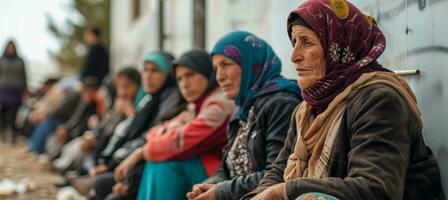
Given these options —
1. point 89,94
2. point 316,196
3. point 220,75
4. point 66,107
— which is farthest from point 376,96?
point 66,107

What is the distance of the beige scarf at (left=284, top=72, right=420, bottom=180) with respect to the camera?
106 inches

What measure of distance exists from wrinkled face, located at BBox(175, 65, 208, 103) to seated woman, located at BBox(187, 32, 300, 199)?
74 cm

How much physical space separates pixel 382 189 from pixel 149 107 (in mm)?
3759

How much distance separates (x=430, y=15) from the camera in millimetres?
3025

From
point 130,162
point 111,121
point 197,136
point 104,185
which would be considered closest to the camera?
point 197,136

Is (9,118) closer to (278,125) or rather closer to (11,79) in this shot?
(11,79)

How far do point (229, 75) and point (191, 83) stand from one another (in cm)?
90

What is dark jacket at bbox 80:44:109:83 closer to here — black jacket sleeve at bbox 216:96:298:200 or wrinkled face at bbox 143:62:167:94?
wrinkled face at bbox 143:62:167:94

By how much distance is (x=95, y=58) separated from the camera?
12.0 meters

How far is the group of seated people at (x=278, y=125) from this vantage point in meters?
2.55

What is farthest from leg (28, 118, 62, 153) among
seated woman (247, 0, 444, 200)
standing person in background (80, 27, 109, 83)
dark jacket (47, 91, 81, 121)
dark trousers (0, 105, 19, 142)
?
seated woman (247, 0, 444, 200)

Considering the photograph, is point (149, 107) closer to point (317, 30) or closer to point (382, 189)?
point (317, 30)

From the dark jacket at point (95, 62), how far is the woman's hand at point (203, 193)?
8.36m

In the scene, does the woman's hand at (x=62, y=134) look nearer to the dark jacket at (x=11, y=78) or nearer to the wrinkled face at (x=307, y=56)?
the dark jacket at (x=11, y=78)
